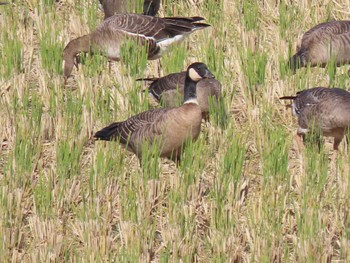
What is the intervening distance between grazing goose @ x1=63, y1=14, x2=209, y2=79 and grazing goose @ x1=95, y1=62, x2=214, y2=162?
1982mm

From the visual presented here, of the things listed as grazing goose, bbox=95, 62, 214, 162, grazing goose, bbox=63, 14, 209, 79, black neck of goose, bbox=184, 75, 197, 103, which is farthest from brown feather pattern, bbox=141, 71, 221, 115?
grazing goose, bbox=63, 14, 209, 79

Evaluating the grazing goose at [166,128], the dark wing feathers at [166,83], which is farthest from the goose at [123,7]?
the grazing goose at [166,128]

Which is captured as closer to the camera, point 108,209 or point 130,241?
point 130,241

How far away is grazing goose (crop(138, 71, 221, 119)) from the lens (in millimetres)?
8625

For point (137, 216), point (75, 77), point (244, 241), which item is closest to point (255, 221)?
point (244, 241)

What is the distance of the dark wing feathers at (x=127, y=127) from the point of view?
7742 mm

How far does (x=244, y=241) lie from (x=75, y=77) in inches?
141

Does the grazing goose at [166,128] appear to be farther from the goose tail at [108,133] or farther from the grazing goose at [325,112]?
the grazing goose at [325,112]

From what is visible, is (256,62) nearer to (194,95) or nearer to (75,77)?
(194,95)

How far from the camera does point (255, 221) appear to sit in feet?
21.3

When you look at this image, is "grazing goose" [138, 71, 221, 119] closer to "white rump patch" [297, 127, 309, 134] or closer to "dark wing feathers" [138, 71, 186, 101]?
"dark wing feathers" [138, 71, 186, 101]

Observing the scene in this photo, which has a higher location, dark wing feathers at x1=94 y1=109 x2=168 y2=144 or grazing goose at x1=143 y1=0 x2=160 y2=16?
grazing goose at x1=143 y1=0 x2=160 y2=16

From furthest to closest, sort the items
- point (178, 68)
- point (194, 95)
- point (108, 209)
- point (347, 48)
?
point (347, 48), point (178, 68), point (194, 95), point (108, 209)

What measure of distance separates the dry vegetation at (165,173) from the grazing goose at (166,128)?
0.43 feet
